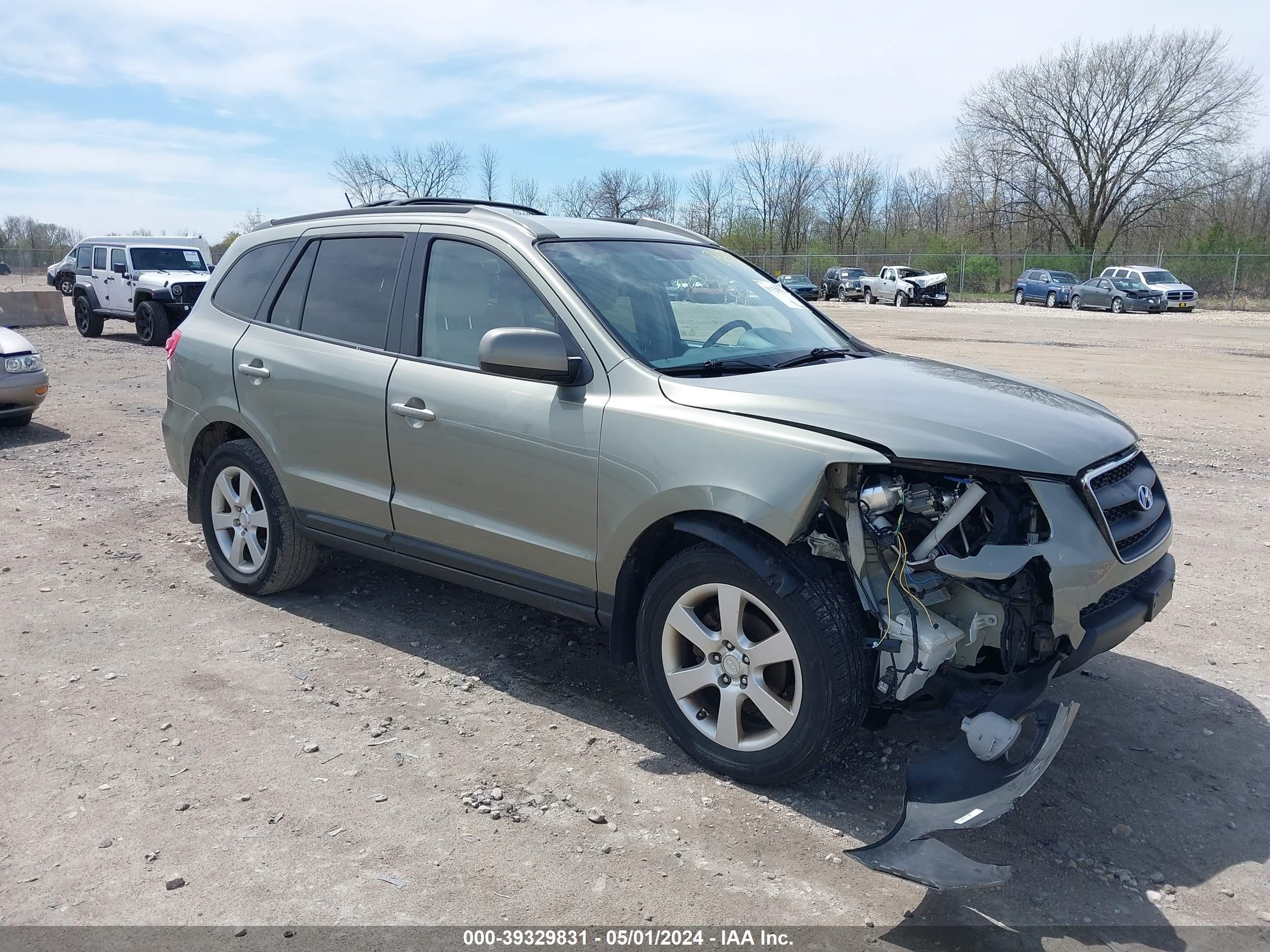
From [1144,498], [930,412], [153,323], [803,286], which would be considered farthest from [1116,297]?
[930,412]

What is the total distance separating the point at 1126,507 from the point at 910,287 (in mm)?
41100

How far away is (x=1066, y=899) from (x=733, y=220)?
2694 inches

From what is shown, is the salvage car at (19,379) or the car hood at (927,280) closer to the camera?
the salvage car at (19,379)

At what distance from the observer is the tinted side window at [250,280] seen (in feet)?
16.7

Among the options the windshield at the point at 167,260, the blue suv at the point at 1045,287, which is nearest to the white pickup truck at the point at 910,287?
the blue suv at the point at 1045,287

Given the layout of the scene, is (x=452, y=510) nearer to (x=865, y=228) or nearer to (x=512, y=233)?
(x=512, y=233)

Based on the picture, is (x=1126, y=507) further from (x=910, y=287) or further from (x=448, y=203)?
(x=910, y=287)

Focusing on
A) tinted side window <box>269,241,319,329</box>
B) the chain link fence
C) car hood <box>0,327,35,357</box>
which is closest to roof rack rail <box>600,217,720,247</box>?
tinted side window <box>269,241,319,329</box>

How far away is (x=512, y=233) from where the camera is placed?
4137 millimetres

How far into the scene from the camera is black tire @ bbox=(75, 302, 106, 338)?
2097cm

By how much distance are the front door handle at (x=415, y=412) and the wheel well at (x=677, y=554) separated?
3.52 feet

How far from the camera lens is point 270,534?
501cm

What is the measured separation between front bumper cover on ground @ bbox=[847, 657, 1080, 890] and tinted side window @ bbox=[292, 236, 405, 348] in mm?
2887

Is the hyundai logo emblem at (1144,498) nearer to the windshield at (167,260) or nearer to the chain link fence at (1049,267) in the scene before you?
the windshield at (167,260)
